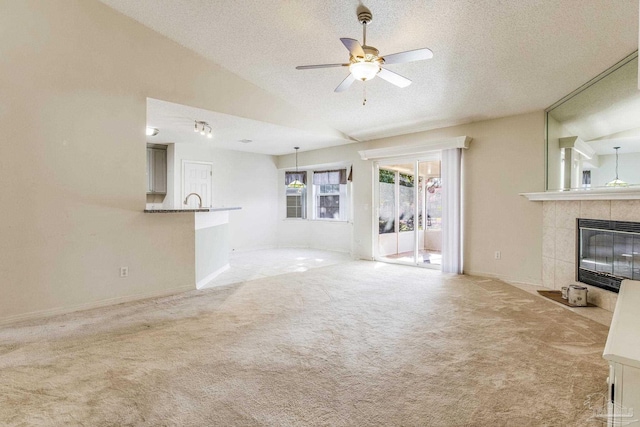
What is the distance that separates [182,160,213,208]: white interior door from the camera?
7.04 metres

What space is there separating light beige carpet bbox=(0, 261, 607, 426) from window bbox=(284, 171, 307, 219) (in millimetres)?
5033

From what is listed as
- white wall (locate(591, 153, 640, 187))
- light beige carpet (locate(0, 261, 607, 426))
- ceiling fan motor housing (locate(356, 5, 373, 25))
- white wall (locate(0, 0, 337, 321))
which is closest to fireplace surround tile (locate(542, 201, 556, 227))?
white wall (locate(591, 153, 640, 187))

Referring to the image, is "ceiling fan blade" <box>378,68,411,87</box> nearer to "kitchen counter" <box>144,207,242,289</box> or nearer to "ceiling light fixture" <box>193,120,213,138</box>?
"kitchen counter" <box>144,207,242,289</box>

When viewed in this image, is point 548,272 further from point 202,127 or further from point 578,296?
point 202,127

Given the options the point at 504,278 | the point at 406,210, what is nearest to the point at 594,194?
the point at 504,278

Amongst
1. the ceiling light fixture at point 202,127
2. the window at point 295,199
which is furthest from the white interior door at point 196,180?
the window at point 295,199

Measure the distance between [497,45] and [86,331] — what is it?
15.9 feet

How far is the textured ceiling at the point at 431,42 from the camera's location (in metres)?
2.92

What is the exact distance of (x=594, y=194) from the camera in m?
3.60

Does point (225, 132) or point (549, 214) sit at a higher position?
point (225, 132)

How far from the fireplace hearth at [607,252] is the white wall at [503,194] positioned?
0.66 m

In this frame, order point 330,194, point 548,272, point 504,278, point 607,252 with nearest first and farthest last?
point 607,252, point 548,272, point 504,278, point 330,194

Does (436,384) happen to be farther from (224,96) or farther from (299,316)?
(224,96)

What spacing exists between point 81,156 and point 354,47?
3.12 m
